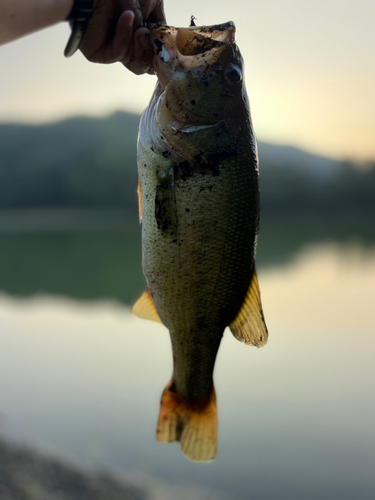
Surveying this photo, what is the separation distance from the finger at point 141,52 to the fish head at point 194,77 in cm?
4

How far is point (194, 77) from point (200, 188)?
62 cm

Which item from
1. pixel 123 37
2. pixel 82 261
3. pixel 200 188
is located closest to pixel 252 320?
pixel 200 188

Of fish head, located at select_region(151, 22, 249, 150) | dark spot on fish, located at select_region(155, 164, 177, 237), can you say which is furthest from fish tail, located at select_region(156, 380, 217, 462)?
fish head, located at select_region(151, 22, 249, 150)

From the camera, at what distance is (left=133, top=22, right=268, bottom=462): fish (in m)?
2.02

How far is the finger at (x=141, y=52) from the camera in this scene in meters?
2.09

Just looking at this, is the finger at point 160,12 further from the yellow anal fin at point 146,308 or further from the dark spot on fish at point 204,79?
the yellow anal fin at point 146,308

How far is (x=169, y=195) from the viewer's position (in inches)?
78.5

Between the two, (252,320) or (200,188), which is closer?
(200,188)

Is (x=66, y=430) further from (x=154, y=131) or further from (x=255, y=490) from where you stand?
(x=154, y=131)

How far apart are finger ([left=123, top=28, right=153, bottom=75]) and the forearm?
0.42 m

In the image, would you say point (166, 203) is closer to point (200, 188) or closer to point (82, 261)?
point (200, 188)

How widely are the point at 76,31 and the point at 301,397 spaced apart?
1190cm

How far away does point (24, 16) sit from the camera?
5.39 feet

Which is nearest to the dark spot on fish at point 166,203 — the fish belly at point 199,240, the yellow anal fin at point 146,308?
the fish belly at point 199,240
